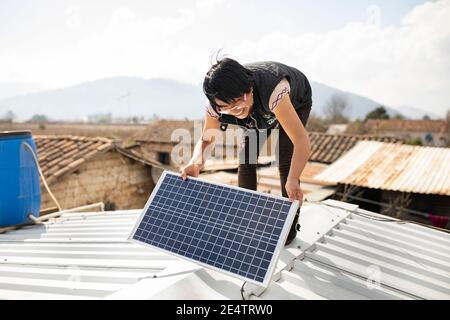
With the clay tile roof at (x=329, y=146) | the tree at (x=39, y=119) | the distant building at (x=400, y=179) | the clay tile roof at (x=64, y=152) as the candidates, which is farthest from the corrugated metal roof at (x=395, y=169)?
A: the tree at (x=39, y=119)

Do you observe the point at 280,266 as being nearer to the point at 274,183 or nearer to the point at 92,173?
the point at 274,183

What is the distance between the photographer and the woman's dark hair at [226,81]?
2.18 metres

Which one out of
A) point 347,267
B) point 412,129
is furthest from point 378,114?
point 347,267

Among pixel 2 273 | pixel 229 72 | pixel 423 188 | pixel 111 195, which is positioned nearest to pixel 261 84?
pixel 229 72

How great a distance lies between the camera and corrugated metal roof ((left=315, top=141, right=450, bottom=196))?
8.36 metres

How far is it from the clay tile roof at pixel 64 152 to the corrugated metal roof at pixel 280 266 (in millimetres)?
5188

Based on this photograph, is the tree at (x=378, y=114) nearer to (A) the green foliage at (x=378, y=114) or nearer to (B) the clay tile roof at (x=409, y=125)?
(A) the green foliage at (x=378, y=114)

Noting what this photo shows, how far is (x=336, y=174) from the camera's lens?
9.49 meters

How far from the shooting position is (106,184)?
399 inches

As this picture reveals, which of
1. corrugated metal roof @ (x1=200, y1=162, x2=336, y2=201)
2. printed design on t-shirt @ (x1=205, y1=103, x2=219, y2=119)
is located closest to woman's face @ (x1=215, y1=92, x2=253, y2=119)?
printed design on t-shirt @ (x1=205, y1=103, x2=219, y2=119)

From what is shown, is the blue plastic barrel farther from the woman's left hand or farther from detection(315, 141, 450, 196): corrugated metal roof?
detection(315, 141, 450, 196): corrugated metal roof

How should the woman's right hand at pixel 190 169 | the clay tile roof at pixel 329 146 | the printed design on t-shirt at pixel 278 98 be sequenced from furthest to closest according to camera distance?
the clay tile roof at pixel 329 146 < the woman's right hand at pixel 190 169 < the printed design on t-shirt at pixel 278 98

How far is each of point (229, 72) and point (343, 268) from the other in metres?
1.56

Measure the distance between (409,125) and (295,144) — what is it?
56122mm
